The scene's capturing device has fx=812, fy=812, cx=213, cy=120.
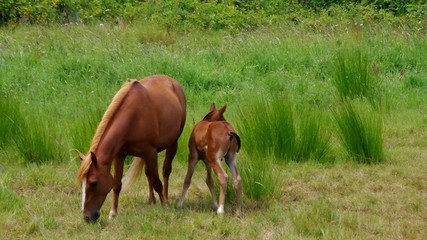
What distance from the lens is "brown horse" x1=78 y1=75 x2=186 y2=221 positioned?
19.5 feet

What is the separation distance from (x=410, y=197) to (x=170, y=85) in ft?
7.36

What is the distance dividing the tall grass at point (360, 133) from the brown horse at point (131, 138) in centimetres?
179

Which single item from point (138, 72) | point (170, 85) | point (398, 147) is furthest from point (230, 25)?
point (170, 85)

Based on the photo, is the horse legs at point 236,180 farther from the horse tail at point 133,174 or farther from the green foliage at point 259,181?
the horse tail at point 133,174

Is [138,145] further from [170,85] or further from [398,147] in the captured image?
[398,147]

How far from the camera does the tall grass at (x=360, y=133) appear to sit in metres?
7.78

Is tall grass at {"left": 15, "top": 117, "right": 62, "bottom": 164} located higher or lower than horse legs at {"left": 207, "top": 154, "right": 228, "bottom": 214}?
lower

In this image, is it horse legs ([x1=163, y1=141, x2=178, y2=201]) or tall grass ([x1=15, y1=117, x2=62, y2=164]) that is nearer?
horse legs ([x1=163, y1=141, x2=178, y2=201])

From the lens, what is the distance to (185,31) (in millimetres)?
16000

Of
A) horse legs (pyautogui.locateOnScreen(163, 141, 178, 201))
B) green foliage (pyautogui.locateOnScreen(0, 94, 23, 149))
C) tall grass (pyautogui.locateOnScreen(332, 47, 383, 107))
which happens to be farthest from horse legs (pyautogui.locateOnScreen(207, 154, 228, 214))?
tall grass (pyautogui.locateOnScreen(332, 47, 383, 107))

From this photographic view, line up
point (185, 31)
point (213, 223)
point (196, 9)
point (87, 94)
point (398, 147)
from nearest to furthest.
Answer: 1. point (213, 223)
2. point (398, 147)
3. point (87, 94)
4. point (185, 31)
5. point (196, 9)

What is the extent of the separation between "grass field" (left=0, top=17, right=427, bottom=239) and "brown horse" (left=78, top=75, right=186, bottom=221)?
26 centimetres

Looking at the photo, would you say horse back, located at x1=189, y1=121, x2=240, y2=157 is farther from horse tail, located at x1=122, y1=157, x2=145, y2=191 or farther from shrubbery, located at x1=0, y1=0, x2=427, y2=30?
shrubbery, located at x1=0, y1=0, x2=427, y2=30

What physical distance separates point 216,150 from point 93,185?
102cm
